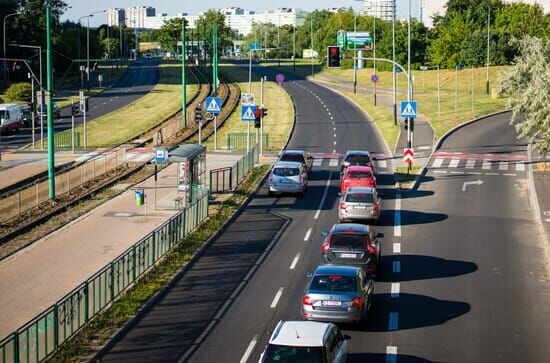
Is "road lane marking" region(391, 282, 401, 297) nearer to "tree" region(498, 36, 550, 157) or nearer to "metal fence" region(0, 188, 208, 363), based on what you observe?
"metal fence" region(0, 188, 208, 363)

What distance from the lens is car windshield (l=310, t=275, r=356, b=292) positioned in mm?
21844

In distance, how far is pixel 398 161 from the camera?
54.7 m

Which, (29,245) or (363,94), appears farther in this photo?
(363,94)

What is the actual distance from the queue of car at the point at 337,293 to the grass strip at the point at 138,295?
460 cm

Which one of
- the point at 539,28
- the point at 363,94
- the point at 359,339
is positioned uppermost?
the point at 539,28

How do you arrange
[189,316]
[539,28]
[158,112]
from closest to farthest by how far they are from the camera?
[189,316] → [158,112] → [539,28]

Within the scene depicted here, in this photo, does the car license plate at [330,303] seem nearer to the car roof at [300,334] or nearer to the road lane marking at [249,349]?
the road lane marking at [249,349]

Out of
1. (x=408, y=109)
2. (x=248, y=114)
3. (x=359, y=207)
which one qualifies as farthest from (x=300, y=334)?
(x=248, y=114)

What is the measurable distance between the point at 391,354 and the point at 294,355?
3856mm

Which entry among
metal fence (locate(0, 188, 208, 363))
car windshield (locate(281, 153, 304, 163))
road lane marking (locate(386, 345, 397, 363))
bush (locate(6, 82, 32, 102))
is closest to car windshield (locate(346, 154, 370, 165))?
car windshield (locate(281, 153, 304, 163))

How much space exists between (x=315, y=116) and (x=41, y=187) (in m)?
37.6

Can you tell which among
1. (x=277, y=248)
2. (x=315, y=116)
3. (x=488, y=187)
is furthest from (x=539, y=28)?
(x=277, y=248)

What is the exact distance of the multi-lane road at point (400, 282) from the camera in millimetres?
20594

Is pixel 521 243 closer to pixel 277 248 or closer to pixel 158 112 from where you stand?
pixel 277 248
